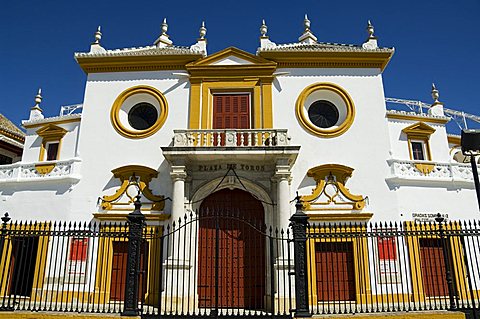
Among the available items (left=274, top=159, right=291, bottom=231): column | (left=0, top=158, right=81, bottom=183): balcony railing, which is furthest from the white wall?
(left=0, top=158, right=81, bottom=183): balcony railing

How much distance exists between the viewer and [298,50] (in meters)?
15.4

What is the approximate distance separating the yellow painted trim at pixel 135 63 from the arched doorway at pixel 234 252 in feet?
18.4

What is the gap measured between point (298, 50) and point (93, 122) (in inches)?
344

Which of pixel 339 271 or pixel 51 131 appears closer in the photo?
pixel 339 271

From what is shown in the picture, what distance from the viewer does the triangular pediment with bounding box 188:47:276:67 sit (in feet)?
50.5

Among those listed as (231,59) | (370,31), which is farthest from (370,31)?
(231,59)

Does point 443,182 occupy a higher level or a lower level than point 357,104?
lower

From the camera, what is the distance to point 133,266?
8695 millimetres

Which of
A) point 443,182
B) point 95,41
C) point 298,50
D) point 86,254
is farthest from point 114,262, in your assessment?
point 443,182

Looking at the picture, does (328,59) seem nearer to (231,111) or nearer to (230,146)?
(231,111)

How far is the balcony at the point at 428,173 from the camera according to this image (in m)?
14.2

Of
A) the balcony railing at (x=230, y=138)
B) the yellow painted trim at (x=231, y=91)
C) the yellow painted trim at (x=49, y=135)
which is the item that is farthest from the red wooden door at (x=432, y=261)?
the yellow painted trim at (x=49, y=135)

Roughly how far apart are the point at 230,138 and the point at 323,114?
173 inches

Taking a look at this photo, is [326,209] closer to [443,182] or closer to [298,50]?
[443,182]
